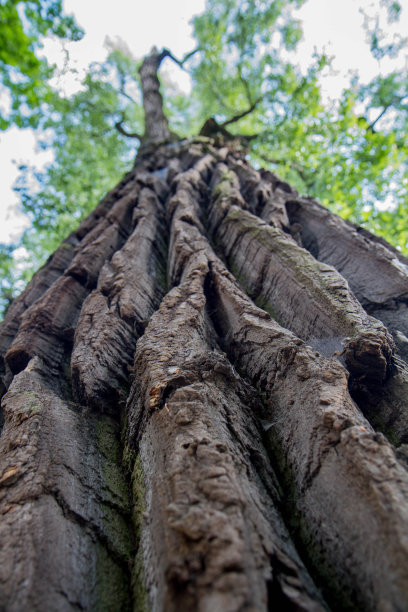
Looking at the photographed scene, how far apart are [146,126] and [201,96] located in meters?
6.88

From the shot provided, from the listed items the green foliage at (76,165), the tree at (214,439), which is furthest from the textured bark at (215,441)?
the green foliage at (76,165)

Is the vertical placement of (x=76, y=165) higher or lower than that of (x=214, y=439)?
higher

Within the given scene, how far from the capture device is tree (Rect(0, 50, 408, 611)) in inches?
43.6

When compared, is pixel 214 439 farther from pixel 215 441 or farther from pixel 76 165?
pixel 76 165

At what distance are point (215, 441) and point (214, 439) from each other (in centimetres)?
2

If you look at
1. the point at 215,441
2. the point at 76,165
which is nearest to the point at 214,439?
the point at 215,441

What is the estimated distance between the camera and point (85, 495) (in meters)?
1.58

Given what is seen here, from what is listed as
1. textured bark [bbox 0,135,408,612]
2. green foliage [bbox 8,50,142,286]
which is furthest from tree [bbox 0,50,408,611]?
green foliage [bbox 8,50,142,286]

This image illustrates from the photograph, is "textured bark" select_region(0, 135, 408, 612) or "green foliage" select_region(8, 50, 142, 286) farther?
"green foliage" select_region(8, 50, 142, 286)

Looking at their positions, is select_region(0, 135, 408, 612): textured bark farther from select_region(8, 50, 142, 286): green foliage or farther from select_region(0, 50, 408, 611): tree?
select_region(8, 50, 142, 286): green foliage

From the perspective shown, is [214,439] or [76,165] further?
[76,165]

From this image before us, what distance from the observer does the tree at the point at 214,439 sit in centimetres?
111

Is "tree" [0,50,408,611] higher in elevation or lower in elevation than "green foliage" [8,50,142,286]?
lower

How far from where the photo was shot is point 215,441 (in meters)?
1.43
